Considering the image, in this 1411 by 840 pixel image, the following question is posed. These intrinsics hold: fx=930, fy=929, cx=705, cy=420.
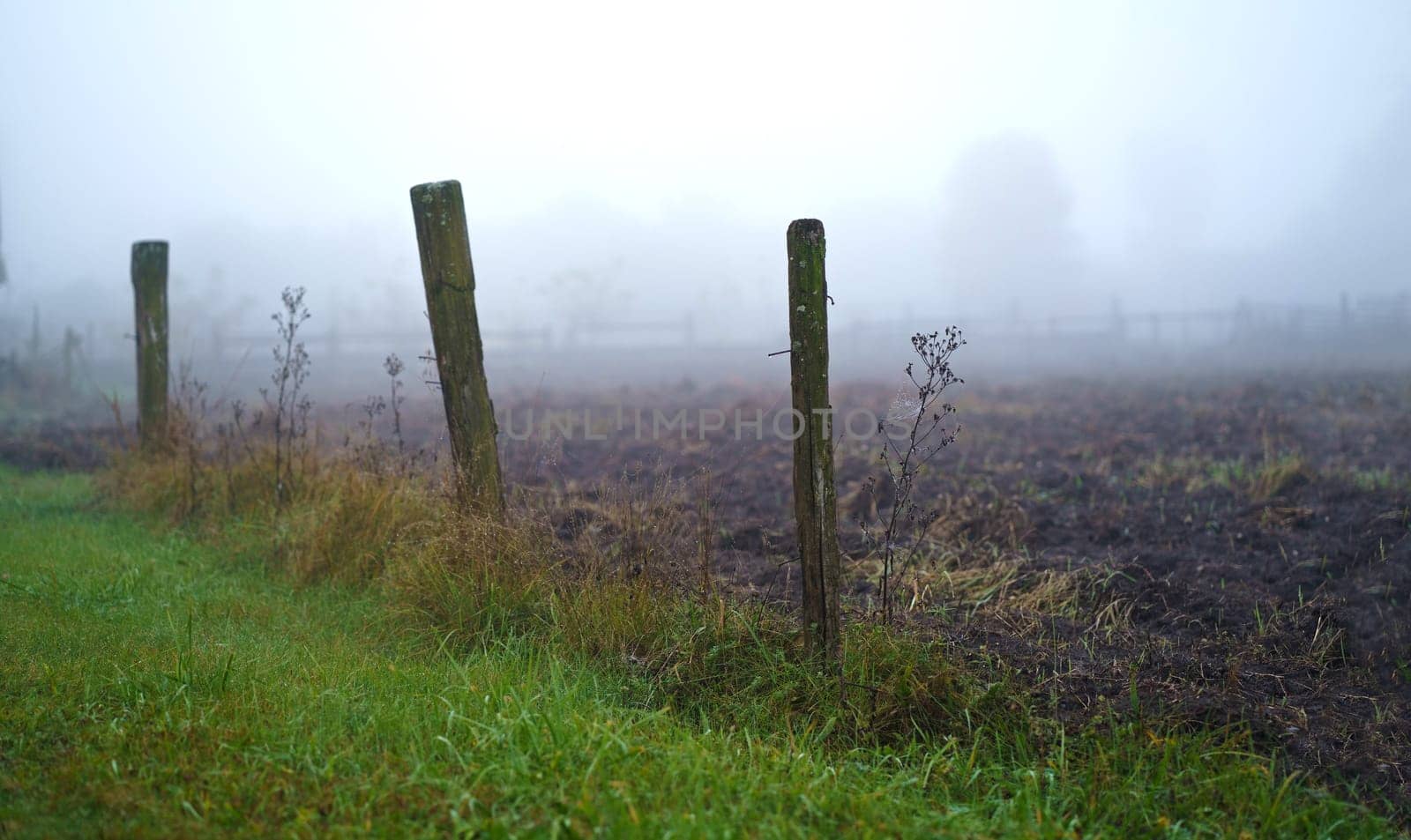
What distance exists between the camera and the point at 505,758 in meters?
2.81

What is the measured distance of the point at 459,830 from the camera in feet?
7.87

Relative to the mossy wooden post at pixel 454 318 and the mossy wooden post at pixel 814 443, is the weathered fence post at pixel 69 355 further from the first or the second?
the mossy wooden post at pixel 814 443

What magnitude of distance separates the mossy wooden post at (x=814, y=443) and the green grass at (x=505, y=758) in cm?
29

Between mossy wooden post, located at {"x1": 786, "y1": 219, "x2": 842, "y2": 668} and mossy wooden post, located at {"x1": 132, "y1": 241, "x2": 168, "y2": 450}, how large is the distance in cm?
647

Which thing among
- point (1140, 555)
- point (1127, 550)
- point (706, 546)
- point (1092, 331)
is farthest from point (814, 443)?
point (1092, 331)

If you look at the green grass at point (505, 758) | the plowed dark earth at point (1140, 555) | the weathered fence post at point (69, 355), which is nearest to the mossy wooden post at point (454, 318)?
the plowed dark earth at point (1140, 555)

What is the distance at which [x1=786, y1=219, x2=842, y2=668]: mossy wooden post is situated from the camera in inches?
140

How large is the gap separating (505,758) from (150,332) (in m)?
6.88

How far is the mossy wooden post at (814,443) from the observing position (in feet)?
11.7

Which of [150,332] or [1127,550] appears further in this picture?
[150,332]

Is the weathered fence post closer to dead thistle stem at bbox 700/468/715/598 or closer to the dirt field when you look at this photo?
the dirt field

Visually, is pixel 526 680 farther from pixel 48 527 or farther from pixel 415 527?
pixel 48 527

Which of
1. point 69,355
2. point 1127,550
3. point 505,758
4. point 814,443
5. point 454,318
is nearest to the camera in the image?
point 505,758

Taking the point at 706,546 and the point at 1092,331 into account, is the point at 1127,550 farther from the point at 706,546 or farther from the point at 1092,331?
the point at 1092,331
